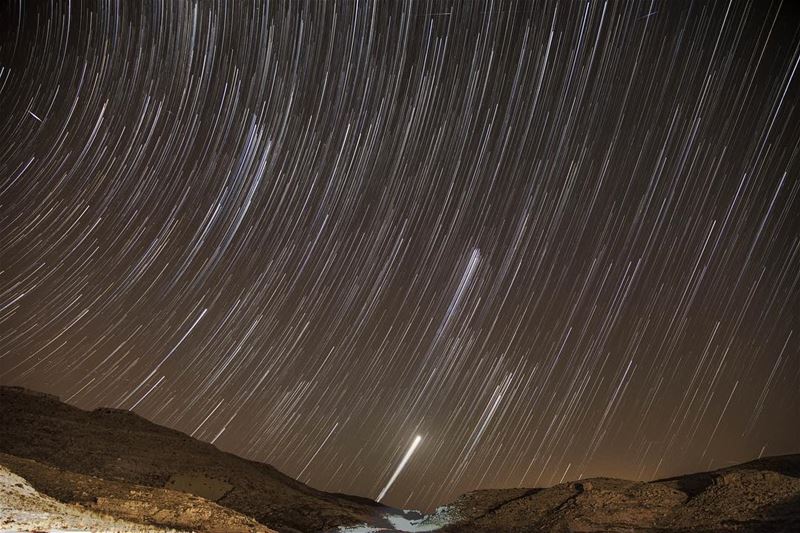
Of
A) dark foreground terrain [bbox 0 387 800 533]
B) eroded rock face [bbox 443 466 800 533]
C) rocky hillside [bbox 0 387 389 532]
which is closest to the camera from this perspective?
dark foreground terrain [bbox 0 387 800 533]

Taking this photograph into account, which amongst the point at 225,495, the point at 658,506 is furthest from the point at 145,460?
the point at 658,506

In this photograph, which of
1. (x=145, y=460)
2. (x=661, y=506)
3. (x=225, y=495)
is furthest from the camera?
(x=145, y=460)

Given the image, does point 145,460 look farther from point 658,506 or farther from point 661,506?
point 661,506

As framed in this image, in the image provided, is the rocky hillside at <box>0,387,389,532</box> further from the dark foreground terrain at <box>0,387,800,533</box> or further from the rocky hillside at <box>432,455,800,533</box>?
the rocky hillside at <box>432,455,800,533</box>

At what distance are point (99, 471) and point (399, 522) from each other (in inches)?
618

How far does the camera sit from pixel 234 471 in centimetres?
3500

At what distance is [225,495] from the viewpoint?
3002cm

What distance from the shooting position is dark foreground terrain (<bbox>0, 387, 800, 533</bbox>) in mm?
16016

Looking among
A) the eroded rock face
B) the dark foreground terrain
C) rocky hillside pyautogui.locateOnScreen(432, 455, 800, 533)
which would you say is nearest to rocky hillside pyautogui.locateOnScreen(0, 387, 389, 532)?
the dark foreground terrain

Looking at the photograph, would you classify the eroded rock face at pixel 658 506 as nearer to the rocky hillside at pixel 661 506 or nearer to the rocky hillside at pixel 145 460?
the rocky hillside at pixel 661 506

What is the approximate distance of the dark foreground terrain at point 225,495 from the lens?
631 inches

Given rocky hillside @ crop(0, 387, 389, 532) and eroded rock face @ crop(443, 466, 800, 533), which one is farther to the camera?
rocky hillside @ crop(0, 387, 389, 532)

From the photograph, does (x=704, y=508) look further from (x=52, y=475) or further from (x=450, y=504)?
(x=52, y=475)

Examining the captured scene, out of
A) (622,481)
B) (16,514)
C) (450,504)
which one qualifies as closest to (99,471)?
(16,514)
